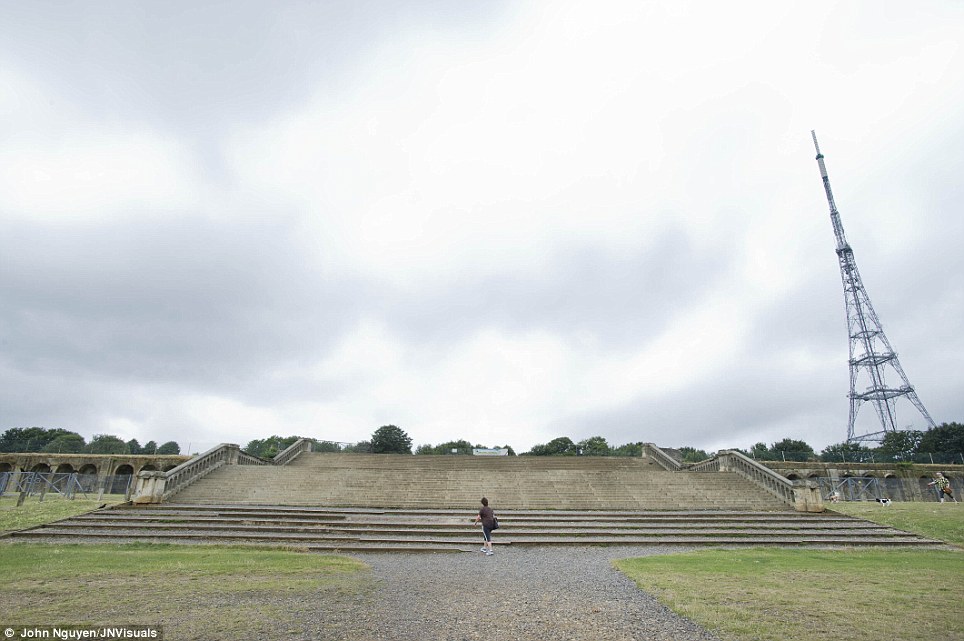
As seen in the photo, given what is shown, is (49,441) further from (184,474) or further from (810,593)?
(810,593)

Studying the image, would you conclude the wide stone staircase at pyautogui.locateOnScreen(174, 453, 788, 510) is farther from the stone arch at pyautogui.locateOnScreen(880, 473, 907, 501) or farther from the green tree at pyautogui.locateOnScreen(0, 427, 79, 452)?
the green tree at pyautogui.locateOnScreen(0, 427, 79, 452)

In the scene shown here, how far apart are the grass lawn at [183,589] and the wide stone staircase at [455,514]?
2948 mm

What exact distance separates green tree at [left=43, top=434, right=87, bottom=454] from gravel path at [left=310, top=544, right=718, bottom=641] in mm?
92238

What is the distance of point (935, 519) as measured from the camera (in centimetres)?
1744

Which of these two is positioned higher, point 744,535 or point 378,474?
point 378,474

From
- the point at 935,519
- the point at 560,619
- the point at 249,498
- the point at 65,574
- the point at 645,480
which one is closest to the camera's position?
the point at 560,619

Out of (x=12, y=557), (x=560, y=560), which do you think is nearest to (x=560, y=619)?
(x=560, y=560)

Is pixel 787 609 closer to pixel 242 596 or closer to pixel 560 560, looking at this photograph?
pixel 560 560

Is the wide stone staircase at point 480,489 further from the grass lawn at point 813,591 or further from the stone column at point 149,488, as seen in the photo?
the grass lawn at point 813,591

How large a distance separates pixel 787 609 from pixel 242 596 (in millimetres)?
8034

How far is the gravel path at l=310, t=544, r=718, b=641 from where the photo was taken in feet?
19.6

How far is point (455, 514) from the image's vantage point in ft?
61.4

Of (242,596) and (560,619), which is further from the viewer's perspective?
(242,596)

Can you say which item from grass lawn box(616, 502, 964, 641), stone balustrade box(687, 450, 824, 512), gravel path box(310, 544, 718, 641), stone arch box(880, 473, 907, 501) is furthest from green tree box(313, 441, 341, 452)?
stone arch box(880, 473, 907, 501)
